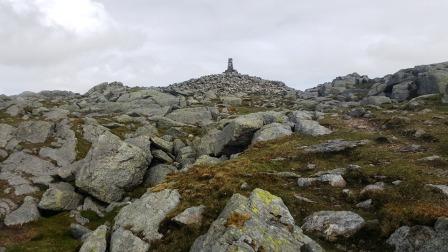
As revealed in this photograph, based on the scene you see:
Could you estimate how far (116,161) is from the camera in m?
42.0

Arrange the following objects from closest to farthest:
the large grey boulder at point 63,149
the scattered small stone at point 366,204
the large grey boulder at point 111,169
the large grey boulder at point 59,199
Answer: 1. the scattered small stone at point 366,204
2. the large grey boulder at point 59,199
3. the large grey boulder at point 111,169
4. the large grey boulder at point 63,149

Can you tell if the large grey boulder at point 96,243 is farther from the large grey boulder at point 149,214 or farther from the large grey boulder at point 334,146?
the large grey boulder at point 334,146

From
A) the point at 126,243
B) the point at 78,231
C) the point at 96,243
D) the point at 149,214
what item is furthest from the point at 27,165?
the point at 126,243

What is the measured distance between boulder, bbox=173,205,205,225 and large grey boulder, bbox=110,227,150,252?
2.22 m

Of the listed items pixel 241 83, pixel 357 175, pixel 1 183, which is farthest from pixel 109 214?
pixel 241 83

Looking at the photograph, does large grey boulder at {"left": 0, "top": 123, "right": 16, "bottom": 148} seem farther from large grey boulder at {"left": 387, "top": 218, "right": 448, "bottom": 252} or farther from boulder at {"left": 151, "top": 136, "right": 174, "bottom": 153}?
large grey boulder at {"left": 387, "top": 218, "right": 448, "bottom": 252}

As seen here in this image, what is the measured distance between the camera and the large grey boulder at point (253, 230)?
18719 millimetres

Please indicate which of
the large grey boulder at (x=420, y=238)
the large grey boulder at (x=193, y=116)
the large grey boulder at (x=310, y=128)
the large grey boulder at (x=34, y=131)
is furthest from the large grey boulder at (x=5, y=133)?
the large grey boulder at (x=420, y=238)

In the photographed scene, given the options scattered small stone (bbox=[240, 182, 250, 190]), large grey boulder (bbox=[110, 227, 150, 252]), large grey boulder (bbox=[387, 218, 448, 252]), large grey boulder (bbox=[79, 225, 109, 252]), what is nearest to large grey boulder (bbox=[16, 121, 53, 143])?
large grey boulder (bbox=[79, 225, 109, 252])

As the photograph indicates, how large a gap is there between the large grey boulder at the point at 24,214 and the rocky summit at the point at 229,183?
126 millimetres

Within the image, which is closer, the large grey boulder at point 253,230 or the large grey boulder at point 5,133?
the large grey boulder at point 253,230

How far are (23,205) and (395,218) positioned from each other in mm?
33966

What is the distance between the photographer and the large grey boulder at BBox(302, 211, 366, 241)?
20.5 meters

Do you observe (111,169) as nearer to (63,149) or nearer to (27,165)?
(27,165)
